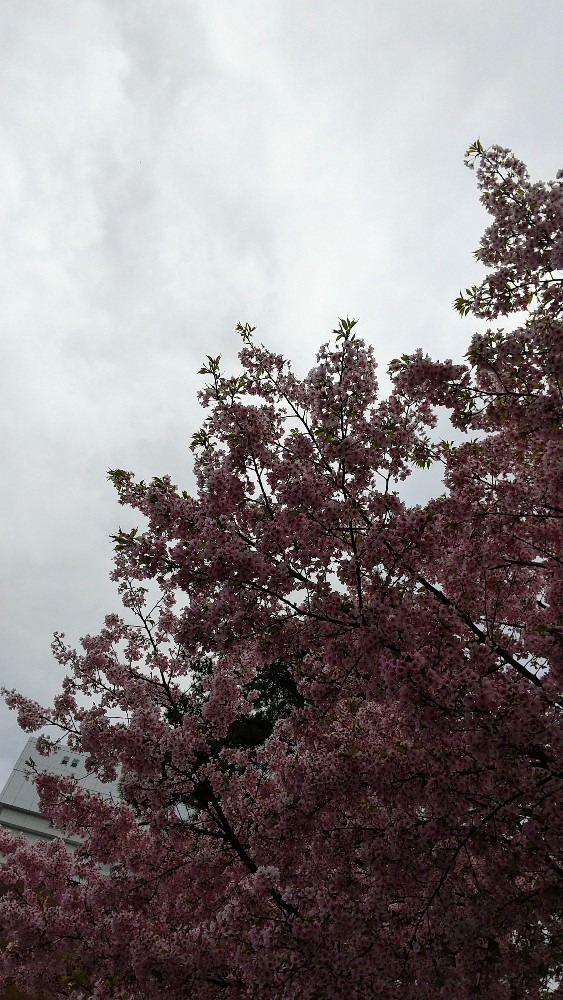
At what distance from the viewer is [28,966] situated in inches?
302

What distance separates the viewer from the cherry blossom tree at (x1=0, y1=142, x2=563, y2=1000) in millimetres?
4855

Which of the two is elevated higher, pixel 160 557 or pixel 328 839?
pixel 160 557

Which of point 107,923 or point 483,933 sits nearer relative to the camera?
point 483,933

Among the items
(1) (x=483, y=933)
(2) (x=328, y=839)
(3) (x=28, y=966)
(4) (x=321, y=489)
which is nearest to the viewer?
(1) (x=483, y=933)

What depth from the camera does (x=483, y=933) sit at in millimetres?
4879

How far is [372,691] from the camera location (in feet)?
17.8

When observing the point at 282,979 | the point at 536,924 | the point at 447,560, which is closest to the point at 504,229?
the point at 447,560

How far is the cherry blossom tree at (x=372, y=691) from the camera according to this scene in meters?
4.86

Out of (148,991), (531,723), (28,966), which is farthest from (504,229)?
(28,966)

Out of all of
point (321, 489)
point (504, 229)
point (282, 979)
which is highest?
point (504, 229)

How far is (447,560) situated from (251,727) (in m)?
8.88

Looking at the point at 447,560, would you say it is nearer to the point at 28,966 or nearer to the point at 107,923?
the point at 107,923

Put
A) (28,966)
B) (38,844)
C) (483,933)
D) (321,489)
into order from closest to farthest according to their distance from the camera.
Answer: (483,933) → (321,489) → (28,966) → (38,844)

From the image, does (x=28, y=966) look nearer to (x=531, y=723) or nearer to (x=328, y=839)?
(x=328, y=839)
